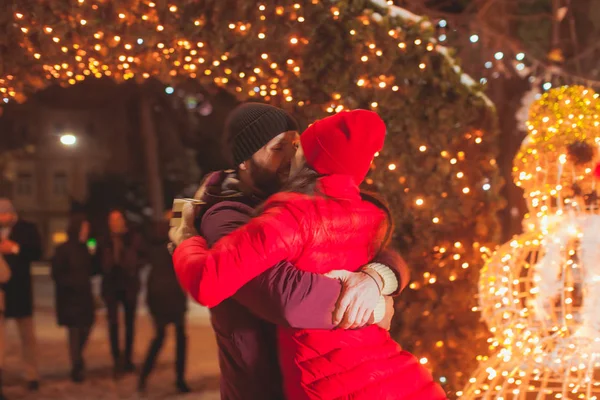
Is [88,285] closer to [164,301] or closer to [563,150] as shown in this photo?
[164,301]

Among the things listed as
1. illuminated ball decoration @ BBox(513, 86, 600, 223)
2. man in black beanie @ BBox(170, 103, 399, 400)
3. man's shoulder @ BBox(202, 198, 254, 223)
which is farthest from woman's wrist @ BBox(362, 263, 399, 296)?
illuminated ball decoration @ BBox(513, 86, 600, 223)

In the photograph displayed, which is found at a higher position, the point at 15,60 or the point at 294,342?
the point at 15,60

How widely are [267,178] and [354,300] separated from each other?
0.60m

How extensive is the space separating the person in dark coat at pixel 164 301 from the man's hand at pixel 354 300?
4356 mm

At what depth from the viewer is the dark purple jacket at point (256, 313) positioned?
2.07 m

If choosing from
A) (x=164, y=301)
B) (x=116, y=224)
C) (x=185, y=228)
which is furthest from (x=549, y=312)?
(x=116, y=224)

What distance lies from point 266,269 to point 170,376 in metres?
5.43

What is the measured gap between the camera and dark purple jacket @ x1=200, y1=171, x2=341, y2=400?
207 centimetres

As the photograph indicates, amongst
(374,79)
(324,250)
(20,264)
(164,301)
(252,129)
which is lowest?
(164,301)

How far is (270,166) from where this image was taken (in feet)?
8.21

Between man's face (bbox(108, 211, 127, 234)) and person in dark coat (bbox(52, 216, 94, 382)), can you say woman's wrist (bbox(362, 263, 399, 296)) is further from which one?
man's face (bbox(108, 211, 127, 234))

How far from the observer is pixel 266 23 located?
12.8 feet

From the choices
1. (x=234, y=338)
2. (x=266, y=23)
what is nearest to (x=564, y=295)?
(x=234, y=338)

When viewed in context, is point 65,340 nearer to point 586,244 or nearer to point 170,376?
point 170,376
